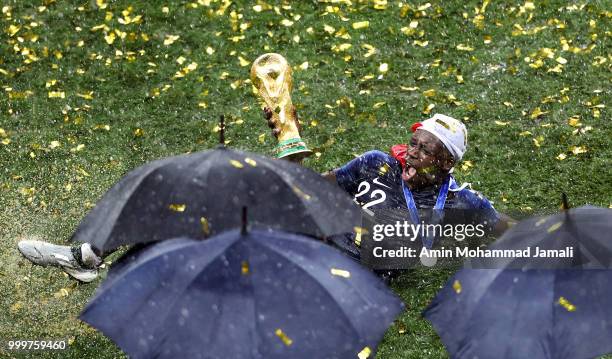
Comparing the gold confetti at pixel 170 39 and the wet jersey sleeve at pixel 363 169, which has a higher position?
the wet jersey sleeve at pixel 363 169

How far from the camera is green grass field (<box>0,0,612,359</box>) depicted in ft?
31.7

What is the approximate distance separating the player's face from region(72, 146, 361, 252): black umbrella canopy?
1791 millimetres

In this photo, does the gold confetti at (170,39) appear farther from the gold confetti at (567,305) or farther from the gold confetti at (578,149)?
the gold confetti at (567,305)

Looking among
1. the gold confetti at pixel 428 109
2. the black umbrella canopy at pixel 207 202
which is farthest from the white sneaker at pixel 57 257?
the gold confetti at pixel 428 109

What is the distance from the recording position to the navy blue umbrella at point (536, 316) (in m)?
4.92

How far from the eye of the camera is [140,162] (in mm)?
10438

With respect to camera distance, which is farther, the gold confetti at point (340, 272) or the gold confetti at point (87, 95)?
the gold confetti at point (87, 95)

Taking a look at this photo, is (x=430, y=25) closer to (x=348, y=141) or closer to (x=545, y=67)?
(x=545, y=67)

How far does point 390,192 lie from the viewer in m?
7.43

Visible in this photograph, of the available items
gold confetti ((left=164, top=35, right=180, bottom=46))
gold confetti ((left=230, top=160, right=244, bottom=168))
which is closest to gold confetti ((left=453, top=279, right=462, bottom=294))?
gold confetti ((left=230, top=160, right=244, bottom=168))

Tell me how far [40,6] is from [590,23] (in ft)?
23.3

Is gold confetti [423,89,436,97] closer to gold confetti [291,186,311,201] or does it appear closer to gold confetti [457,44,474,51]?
gold confetti [457,44,474,51]

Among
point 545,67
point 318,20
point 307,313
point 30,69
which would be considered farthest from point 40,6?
point 307,313

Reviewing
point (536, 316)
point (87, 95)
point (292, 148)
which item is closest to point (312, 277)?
point (536, 316)
